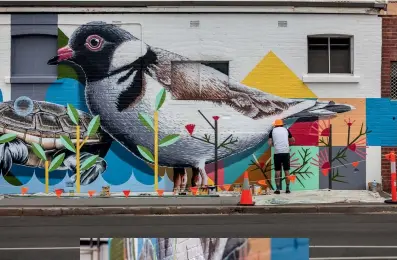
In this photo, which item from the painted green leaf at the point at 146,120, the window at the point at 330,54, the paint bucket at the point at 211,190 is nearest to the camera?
the paint bucket at the point at 211,190

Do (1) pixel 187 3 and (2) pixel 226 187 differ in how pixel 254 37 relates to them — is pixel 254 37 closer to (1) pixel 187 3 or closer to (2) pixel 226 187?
(1) pixel 187 3

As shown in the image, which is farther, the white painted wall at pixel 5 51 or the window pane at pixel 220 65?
the window pane at pixel 220 65

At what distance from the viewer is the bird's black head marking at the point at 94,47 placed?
15641 mm

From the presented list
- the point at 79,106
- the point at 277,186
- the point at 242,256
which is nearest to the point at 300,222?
the point at 277,186

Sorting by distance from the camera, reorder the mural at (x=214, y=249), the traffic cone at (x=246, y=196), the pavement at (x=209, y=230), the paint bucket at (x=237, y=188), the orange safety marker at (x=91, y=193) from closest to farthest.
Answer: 1. the mural at (x=214, y=249)
2. the pavement at (x=209, y=230)
3. the traffic cone at (x=246, y=196)
4. the orange safety marker at (x=91, y=193)
5. the paint bucket at (x=237, y=188)

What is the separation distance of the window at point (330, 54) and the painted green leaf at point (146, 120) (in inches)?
168

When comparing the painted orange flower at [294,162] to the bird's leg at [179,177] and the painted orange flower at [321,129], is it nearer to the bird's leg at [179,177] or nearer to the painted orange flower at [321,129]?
the painted orange flower at [321,129]

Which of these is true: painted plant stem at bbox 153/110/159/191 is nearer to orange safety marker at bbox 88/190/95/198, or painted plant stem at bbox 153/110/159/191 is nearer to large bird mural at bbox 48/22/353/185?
large bird mural at bbox 48/22/353/185

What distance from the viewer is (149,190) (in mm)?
15680

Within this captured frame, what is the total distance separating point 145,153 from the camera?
1574cm

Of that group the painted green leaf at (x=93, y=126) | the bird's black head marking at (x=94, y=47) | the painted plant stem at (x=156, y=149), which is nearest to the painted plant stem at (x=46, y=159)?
the painted green leaf at (x=93, y=126)

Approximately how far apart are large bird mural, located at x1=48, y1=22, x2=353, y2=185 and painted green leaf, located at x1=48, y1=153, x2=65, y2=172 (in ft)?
4.47

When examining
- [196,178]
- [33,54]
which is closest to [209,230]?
[196,178]

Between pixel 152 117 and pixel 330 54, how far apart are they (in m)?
4.83
